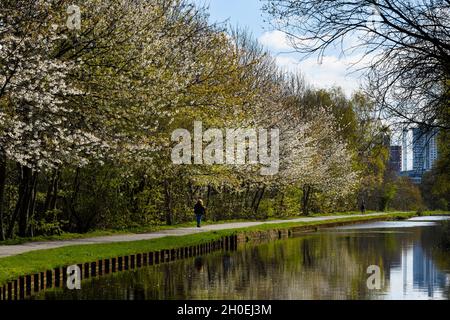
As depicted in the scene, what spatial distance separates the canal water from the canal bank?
19.9 inches

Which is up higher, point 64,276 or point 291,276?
point 64,276

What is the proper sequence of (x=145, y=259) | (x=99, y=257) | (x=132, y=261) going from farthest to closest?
1. (x=145, y=259)
2. (x=132, y=261)
3. (x=99, y=257)

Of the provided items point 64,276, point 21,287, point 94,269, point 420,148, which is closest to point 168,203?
point 94,269

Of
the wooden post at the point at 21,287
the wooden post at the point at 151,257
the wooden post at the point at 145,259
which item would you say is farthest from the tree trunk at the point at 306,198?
the wooden post at the point at 21,287

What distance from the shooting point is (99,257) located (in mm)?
22141

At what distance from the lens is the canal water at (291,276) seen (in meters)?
18.7

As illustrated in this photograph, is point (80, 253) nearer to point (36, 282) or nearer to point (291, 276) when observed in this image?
point (36, 282)

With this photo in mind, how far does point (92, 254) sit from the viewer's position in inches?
880

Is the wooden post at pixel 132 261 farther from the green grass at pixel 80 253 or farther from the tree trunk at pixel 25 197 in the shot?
the tree trunk at pixel 25 197

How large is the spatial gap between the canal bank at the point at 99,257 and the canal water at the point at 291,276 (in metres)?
0.51

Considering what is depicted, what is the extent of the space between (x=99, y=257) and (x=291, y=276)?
5.45 meters

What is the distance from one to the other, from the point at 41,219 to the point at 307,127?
3157 centimetres
